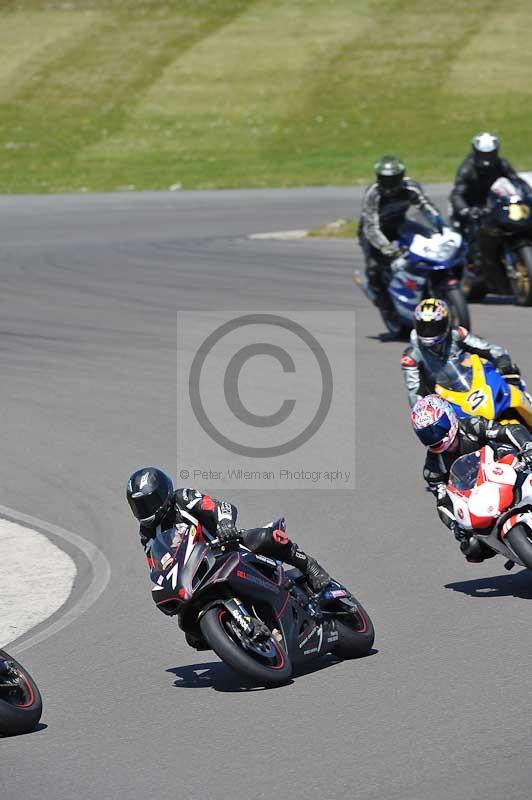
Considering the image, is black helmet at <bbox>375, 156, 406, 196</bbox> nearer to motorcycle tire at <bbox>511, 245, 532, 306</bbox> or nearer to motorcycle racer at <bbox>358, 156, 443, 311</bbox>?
motorcycle racer at <bbox>358, 156, 443, 311</bbox>

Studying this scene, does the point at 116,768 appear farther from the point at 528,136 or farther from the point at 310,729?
the point at 528,136

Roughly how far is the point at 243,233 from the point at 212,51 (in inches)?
1073

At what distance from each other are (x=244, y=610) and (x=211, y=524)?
2.02 feet

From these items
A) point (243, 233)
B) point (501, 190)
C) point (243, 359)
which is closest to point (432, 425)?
point (243, 359)

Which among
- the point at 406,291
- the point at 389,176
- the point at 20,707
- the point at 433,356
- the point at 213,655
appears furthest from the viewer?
the point at 389,176

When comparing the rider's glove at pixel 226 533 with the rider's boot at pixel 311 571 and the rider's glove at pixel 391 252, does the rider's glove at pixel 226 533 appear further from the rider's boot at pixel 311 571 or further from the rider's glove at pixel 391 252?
the rider's glove at pixel 391 252

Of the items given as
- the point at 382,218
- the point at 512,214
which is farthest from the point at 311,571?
the point at 512,214

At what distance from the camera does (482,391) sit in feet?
37.3

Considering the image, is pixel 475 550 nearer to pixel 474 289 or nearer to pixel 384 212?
pixel 384 212

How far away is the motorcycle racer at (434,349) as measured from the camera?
11586 millimetres

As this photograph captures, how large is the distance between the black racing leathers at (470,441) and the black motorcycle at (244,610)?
67.3 inches

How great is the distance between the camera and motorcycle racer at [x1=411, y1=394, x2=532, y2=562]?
31.1ft

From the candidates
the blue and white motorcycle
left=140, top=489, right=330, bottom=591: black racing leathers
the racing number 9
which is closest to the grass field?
the blue and white motorcycle

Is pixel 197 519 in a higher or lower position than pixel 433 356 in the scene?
higher
